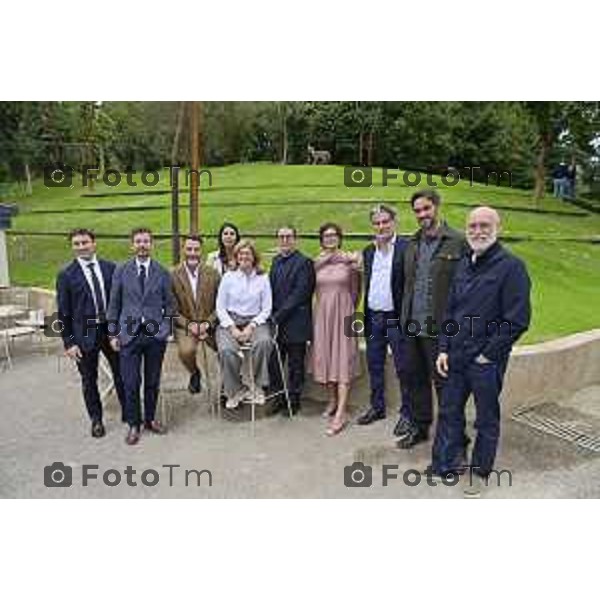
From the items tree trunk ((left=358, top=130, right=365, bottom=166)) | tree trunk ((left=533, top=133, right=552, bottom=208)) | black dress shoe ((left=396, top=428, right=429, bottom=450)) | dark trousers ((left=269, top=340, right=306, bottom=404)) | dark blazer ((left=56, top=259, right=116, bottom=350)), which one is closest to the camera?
black dress shoe ((left=396, top=428, right=429, bottom=450))

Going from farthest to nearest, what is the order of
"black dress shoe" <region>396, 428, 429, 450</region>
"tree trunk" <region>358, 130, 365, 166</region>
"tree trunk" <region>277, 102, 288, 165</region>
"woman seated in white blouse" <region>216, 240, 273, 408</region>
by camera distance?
1. "tree trunk" <region>358, 130, 365, 166</region>
2. "tree trunk" <region>277, 102, 288, 165</region>
3. "woman seated in white blouse" <region>216, 240, 273, 408</region>
4. "black dress shoe" <region>396, 428, 429, 450</region>

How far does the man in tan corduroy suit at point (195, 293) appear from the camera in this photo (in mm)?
4766

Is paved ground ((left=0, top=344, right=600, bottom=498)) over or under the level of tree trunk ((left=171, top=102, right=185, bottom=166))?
under

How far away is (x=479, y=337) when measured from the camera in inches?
140

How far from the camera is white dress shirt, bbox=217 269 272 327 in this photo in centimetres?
474

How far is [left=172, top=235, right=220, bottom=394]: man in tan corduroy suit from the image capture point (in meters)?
4.77

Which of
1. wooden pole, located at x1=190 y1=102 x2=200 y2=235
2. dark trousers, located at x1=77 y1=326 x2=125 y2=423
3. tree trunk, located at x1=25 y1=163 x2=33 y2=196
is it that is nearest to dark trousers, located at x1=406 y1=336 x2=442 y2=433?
dark trousers, located at x1=77 y1=326 x2=125 y2=423

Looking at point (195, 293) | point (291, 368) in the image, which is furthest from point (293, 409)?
point (195, 293)

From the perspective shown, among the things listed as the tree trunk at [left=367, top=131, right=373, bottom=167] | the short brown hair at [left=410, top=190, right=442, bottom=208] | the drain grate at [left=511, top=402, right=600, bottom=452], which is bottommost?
the drain grate at [left=511, top=402, right=600, bottom=452]

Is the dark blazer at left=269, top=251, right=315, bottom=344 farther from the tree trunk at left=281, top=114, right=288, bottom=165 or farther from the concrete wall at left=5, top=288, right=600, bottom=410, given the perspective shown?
the tree trunk at left=281, top=114, right=288, bottom=165

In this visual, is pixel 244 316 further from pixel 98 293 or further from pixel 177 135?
pixel 177 135

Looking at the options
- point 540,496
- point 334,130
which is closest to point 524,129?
point 334,130

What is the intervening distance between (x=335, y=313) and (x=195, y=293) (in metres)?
1.11

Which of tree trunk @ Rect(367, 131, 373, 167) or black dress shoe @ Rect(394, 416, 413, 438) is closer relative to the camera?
black dress shoe @ Rect(394, 416, 413, 438)
